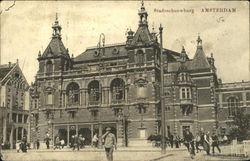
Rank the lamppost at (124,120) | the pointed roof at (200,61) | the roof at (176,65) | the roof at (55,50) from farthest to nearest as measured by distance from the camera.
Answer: the roof at (176,65), the pointed roof at (200,61), the roof at (55,50), the lamppost at (124,120)

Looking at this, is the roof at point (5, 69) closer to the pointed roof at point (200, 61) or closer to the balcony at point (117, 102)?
the balcony at point (117, 102)

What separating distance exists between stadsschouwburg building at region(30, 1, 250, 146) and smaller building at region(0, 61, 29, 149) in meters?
2.15

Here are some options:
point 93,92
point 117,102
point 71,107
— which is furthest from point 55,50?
point 117,102

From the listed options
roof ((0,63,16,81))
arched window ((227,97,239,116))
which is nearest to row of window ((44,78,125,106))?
arched window ((227,97,239,116))

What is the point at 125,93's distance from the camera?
3969 cm

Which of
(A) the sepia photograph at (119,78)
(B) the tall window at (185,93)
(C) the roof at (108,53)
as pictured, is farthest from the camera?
(C) the roof at (108,53)

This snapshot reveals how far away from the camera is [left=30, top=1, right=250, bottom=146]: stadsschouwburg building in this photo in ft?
126

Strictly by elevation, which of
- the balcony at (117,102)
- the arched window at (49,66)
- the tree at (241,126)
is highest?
the arched window at (49,66)

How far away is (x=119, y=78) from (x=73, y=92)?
5668mm

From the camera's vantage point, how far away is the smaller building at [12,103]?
24561 mm

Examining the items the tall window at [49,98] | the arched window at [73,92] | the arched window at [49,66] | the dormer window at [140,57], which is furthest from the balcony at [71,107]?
the dormer window at [140,57]

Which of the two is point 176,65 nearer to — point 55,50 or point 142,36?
point 142,36

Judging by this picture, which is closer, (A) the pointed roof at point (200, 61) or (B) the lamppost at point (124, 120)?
(B) the lamppost at point (124, 120)

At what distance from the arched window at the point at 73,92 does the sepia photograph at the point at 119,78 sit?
A: 0.13 m
